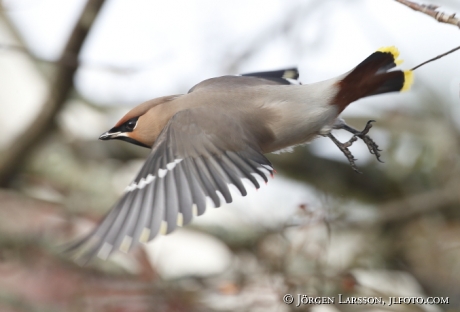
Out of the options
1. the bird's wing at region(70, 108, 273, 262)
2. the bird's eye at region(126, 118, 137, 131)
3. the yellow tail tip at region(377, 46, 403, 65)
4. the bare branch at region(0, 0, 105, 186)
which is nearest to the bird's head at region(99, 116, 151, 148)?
the bird's eye at region(126, 118, 137, 131)

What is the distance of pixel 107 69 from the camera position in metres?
3.16

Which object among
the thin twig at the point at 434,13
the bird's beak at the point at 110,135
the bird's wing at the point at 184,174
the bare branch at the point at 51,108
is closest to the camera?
the thin twig at the point at 434,13

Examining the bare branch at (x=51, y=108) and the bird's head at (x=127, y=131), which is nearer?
the bird's head at (x=127, y=131)

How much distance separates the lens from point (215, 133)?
8.22ft

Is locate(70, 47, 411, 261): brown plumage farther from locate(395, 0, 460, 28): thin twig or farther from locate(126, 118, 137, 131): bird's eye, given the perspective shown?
locate(395, 0, 460, 28): thin twig

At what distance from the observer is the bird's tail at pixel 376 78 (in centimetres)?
259

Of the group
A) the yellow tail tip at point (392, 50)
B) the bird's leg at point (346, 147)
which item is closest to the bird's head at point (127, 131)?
the bird's leg at point (346, 147)

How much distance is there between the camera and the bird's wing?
→ 226cm

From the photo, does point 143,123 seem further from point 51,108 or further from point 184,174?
point 51,108

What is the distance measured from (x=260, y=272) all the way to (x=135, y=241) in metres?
1.27

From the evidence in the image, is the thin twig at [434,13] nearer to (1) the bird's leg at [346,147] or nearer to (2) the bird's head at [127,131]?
(1) the bird's leg at [346,147]

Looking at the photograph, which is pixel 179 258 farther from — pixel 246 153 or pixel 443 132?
pixel 246 153

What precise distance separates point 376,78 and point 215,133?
2.18 ft

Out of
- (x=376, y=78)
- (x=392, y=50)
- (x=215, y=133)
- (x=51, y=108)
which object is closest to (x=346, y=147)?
(x=376, y=78)
